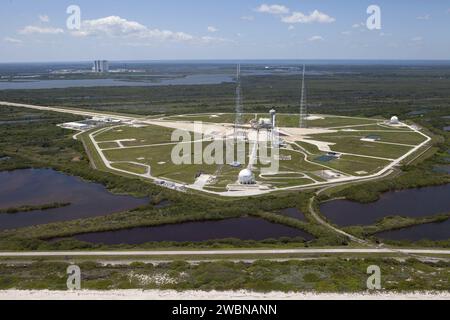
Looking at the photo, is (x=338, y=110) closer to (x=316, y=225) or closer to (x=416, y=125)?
(x=416, y=125)

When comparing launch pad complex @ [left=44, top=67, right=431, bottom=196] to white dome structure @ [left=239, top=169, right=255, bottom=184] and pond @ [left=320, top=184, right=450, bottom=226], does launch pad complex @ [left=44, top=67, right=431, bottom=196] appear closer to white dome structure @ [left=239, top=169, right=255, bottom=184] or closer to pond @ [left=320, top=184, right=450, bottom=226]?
white dome structure @ [left=239, top=169, right=255, bottom=184]

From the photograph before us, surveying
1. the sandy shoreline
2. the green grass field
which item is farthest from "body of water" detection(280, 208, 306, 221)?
the sandy shoreline

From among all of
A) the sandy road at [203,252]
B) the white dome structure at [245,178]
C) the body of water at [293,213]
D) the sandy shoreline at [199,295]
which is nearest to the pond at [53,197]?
the sandy road at [203,252]

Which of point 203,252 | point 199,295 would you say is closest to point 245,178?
point 203,252

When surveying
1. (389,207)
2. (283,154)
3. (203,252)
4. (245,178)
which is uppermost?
(283,154)

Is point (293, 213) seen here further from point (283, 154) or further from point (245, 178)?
point (283, 154)

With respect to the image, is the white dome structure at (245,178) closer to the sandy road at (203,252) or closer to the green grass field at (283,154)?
the green grass field at (283,154)
